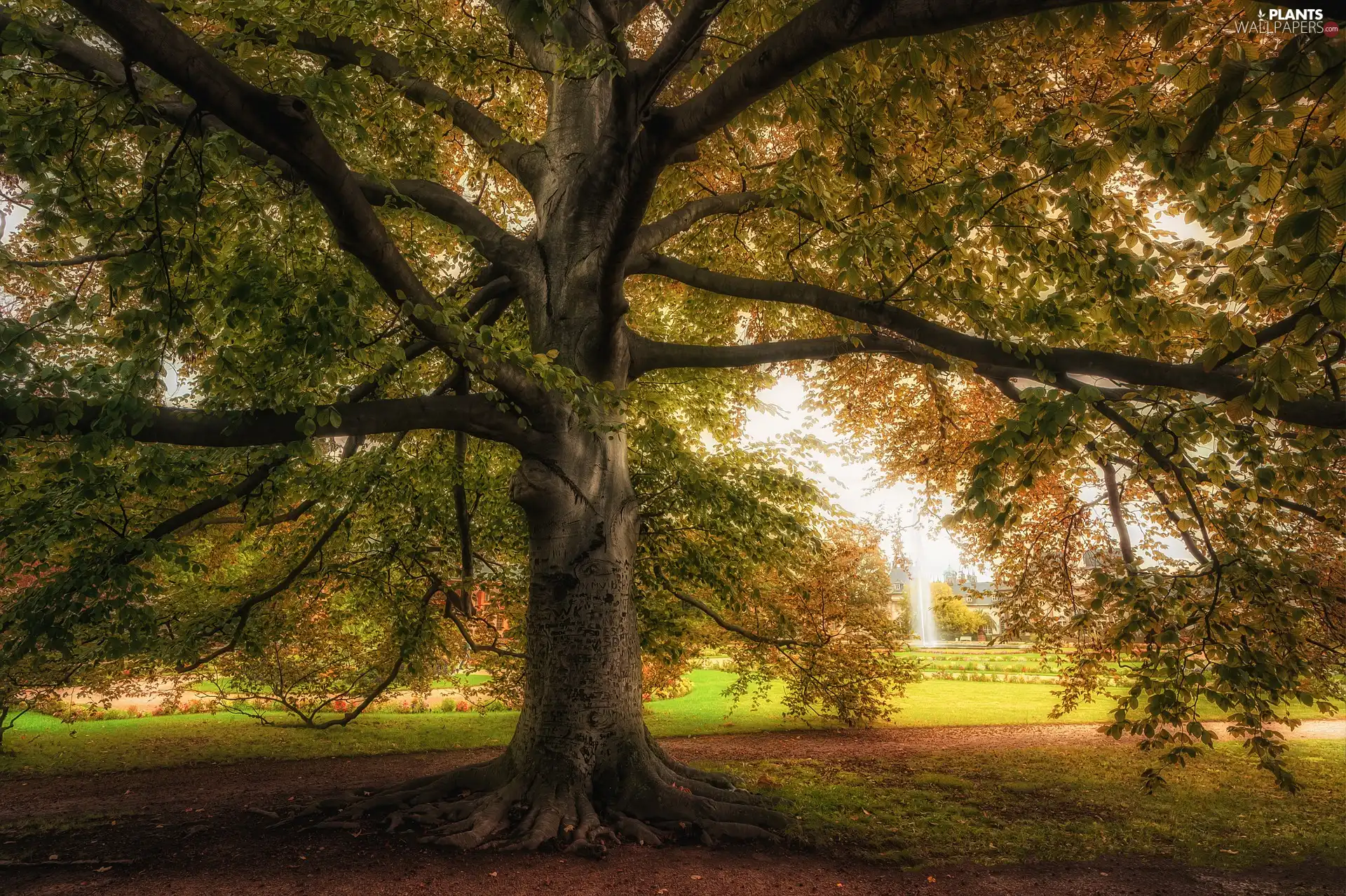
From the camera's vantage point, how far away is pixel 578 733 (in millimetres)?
6133

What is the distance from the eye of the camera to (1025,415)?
4.52 metres

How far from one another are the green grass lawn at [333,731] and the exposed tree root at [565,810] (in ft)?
16.6

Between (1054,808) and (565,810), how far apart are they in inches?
213

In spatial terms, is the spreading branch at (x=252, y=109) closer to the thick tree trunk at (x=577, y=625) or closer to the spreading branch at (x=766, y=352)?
the thick tree trunk at (x=577, y=625)

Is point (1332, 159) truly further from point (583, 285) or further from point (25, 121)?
point (25, 121)

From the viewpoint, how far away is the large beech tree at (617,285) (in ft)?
12.5

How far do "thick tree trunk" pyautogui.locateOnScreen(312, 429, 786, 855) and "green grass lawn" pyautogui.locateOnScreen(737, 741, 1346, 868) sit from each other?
1187 mm

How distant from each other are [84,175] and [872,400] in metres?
10.5

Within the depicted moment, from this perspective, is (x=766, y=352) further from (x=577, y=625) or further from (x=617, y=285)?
(x=577, y=625)

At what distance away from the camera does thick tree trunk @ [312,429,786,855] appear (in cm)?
591

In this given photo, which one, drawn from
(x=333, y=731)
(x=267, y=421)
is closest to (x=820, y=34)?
(x=267, y=421)

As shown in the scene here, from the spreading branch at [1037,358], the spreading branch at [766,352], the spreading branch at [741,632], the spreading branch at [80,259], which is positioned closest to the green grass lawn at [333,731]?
the spreading branch at [741,632]

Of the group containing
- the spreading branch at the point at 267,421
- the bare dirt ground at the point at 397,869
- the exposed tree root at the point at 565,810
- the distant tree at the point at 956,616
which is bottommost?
the bare dirt ground at the point at 397,869

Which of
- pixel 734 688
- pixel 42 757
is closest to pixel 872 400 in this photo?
pixel 734 688
